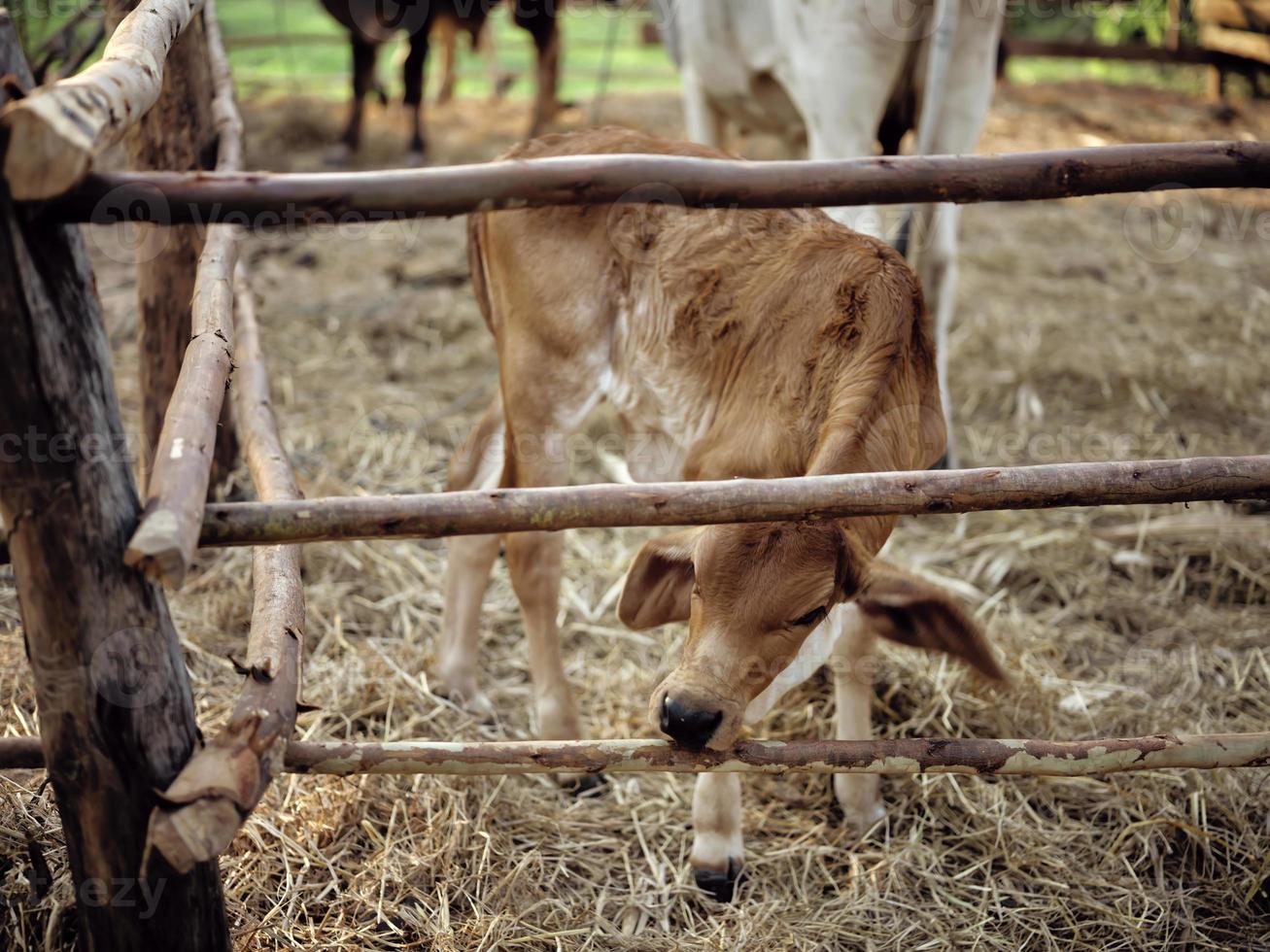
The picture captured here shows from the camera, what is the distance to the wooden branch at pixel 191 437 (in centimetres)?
150

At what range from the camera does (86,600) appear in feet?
5.32

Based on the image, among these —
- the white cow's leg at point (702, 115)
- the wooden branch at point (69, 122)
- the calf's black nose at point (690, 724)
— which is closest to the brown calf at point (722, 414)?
the calf's black nose at point (690, 724)

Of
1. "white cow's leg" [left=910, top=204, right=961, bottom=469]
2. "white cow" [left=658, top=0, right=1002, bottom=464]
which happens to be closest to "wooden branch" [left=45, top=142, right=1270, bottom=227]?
"white cow" [left=658, top=0, right=1002, bottom=464]

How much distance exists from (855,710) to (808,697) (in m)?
0.37

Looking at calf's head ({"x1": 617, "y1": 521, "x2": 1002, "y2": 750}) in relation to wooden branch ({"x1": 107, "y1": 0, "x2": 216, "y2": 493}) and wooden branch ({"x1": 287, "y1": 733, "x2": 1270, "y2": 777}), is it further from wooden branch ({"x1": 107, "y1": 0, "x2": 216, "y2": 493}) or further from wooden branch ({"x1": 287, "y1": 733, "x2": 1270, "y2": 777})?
wooden branch ({"x1": 107, "y1": 0, "x2": 216, "y2": 493})

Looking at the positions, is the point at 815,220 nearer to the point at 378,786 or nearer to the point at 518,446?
the point at 518,446

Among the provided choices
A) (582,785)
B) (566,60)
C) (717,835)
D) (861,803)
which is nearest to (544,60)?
(566,60)

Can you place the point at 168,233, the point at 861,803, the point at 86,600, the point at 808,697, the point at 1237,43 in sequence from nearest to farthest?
the point at 86,600
the point at 861,803
the point at 808,697
the point at 168,233
the point at 1237,43

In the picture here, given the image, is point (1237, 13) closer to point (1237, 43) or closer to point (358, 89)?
point (1237, 43)

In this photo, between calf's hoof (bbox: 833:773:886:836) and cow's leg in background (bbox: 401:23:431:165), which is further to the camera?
cow's leg in background (bbox: 401:23:431:165)

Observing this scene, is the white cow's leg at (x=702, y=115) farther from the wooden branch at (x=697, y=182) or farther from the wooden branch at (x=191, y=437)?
the wooden branch at (x=697, y=182)

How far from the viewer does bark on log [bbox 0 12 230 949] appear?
153 cm

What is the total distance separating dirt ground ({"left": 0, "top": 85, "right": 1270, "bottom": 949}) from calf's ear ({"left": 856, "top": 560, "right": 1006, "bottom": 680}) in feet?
0.60

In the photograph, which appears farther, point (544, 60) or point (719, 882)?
point (544, 60)
